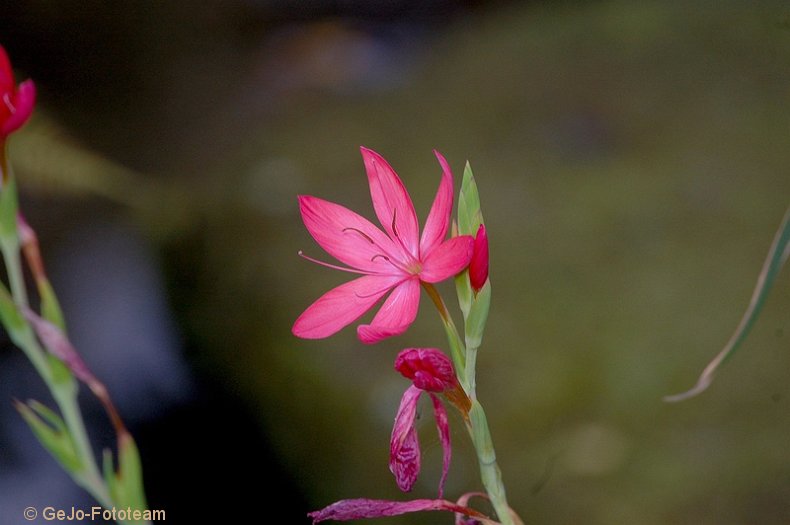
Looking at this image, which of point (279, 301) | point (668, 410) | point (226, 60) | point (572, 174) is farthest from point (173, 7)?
point (668, 410)


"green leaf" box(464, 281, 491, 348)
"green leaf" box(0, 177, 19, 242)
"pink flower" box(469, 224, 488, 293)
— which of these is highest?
"green leaf" box(0, 177, 19, 242)

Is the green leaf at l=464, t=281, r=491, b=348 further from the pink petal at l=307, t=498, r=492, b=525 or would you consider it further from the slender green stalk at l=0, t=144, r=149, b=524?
the slender green stalk at l=0, t=144, r=149, b=524

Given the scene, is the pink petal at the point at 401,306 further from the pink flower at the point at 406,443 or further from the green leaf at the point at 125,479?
the green leaf at the point at 125,479

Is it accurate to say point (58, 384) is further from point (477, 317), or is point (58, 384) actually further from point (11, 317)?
point (477, 317)

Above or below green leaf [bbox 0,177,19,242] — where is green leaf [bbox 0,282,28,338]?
below

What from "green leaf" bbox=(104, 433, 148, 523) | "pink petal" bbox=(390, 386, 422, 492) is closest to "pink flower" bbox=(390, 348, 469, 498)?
"pink petal" bbox=(390, 386, 422, 492)

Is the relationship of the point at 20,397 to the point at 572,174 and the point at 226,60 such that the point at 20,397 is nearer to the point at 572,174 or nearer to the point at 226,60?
the point at 226,60

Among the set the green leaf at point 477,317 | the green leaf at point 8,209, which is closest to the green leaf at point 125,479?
the green leaf at point 8,209
